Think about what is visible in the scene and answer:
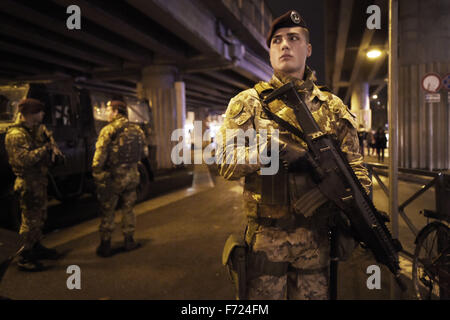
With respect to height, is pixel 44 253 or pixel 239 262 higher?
pixel 239 262

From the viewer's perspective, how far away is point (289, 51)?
190 cm

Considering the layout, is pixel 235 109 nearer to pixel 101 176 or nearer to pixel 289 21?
pixel 289 21

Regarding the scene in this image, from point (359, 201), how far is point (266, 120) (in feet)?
2.26

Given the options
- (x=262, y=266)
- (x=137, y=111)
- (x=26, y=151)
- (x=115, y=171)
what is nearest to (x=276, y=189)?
(x=262, y=266)

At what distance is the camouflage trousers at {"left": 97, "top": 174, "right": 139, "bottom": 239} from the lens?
415cm

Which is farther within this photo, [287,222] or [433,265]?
[433,265]

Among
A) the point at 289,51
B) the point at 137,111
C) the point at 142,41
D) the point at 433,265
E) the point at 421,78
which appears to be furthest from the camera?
the point at 142,41

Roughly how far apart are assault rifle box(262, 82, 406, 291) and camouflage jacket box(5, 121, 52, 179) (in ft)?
10.4

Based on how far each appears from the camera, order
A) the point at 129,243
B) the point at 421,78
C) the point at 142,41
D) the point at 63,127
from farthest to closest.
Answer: the point at 142,41 → the point at 421,78 → the point at 63,127 → the point at 129,243

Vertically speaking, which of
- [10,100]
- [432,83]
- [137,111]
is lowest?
[10,100]

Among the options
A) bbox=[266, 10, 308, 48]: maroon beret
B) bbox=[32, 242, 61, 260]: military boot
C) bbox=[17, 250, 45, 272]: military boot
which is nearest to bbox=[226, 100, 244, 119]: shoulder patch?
bbox=[266, 10, 308, 48]: maroon beret

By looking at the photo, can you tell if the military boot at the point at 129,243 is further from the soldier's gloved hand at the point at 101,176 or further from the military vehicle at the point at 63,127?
the military vehicle at the point at 63,127

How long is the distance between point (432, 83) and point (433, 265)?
17.5 feet

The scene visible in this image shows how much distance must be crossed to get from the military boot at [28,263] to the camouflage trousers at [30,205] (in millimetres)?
82
